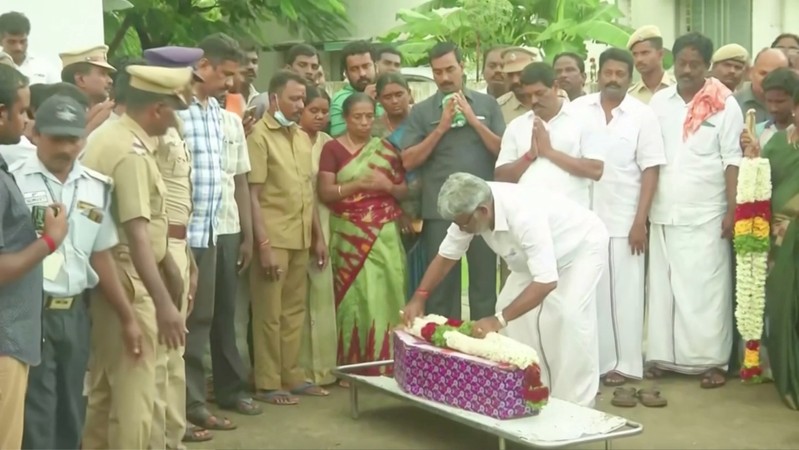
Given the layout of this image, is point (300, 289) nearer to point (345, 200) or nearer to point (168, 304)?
point (345, 200)

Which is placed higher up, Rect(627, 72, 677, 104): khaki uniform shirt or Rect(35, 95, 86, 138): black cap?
Rect(627, 72, 677, 104): khaki uniform shirt

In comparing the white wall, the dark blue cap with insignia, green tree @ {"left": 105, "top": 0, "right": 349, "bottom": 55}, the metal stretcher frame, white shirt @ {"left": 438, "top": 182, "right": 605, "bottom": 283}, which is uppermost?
green tree @ {"left": 105, "top": 0, "right": 349, "bottom": 55}

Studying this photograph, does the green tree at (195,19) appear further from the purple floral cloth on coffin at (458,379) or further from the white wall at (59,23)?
the purple floral cloth on coffin at (458,379)

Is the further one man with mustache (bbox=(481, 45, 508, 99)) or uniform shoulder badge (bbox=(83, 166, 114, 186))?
man with mustache (bbox=(481, 45, 508, 99))

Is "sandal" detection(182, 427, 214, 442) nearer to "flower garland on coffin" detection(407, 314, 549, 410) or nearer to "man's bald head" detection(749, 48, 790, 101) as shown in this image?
"flower garland on coffin" detection(407, 314, 549, 410)

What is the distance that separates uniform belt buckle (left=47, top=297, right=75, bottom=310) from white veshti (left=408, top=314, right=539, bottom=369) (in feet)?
6.83

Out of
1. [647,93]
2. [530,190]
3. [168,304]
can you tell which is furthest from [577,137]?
[168,304]

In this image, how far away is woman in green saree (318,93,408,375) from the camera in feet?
25.5

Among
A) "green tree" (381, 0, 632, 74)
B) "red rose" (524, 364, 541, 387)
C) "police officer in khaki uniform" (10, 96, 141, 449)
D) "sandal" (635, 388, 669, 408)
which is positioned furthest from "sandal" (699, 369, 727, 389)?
"green tree" (381, 0, 632, 74)

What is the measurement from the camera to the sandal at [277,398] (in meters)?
7.51

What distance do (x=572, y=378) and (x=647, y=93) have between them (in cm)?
296

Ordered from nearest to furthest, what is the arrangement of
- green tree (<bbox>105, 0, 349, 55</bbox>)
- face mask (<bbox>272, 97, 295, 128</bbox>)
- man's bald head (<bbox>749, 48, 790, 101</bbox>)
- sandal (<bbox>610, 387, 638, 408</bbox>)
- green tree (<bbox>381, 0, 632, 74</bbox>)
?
sandal (<bbox>610, 387, 638, 408</bbox>) → face mask (<bbox>272, 97, 295, 128</bbox>) → man's bald head (<bbox>749, 48, 790, 101</bbox>) → green tree (<bbox>105, 0, 349, 55</bbox>) → green tree (<bbox>381, 0, 632, 74</bbox>)

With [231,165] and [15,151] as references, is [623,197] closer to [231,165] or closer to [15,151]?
[231,165]

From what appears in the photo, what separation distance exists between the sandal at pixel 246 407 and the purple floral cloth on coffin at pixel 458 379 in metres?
1.08
